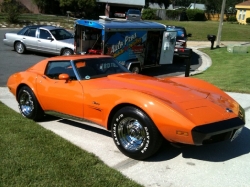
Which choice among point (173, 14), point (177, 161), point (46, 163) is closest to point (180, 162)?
point (177, 161)

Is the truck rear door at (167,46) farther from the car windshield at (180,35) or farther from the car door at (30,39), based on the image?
the car door at (30,39)

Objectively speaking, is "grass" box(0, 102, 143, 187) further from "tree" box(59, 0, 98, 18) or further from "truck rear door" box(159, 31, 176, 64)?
"tree" box(59, 0, 98, 18)

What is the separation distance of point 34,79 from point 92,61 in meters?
1.15

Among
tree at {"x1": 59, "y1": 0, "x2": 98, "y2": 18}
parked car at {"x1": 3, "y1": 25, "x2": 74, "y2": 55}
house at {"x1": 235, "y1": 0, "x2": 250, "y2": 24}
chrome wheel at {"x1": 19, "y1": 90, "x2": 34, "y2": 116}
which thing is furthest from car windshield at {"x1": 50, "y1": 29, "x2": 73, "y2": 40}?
house at {"x1": 235, "y1": 0, "x2": 250, "y2": 24}

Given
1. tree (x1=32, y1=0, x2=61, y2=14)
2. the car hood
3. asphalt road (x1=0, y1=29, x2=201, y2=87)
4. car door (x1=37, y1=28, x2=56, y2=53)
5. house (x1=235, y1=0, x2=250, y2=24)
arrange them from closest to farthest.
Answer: the car hood, asphalt road (x1=0, y1=29, x2=201, y2=87), car door (x1=37, y1=28, x2=56, y2=53), tree (x1=32, y1=0, x2=61, y2=14), house (x1=235, y1=0, x2=250, y2=24)

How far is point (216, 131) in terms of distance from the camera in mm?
4223

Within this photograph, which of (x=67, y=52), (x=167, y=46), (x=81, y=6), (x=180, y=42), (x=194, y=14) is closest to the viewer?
(x=167, y=46)

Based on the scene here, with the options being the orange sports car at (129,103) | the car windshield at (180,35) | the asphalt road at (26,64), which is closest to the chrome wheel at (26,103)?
the orange sports car at (129,103)

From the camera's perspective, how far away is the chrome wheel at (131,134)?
4.55m

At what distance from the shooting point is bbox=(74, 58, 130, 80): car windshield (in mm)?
5697

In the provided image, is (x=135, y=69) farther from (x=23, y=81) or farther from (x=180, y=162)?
(x=180, y=162)

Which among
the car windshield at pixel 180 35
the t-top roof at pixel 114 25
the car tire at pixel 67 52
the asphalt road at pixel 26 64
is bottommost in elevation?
the asphalt road at pixel 26 64

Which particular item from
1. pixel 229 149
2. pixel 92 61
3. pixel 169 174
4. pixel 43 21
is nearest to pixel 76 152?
pixel 169 174

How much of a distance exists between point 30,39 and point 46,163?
1306 centimetres
